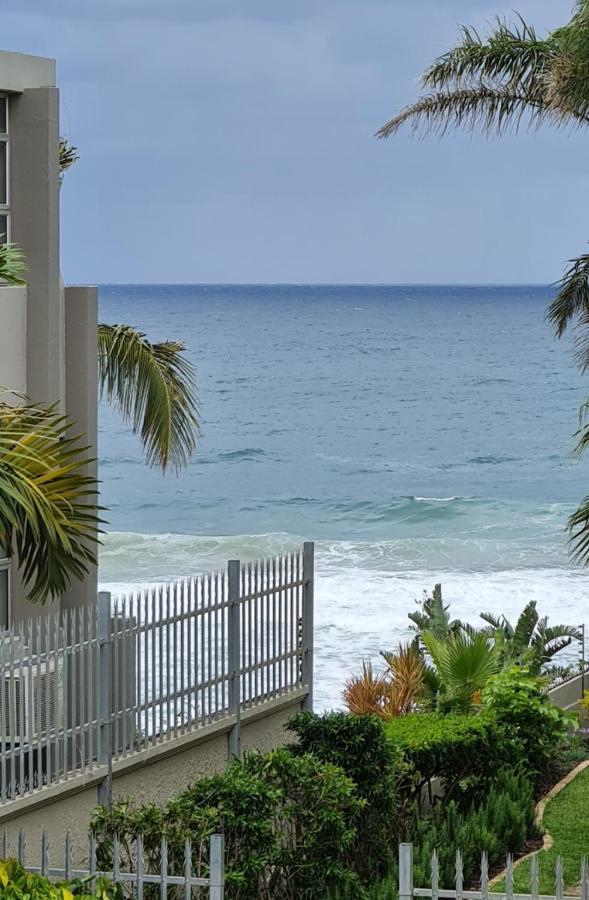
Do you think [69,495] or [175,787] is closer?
[69,495]

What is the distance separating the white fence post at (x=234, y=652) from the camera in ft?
43.3

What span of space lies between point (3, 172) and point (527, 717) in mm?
6877

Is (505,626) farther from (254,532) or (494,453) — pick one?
(494,453)

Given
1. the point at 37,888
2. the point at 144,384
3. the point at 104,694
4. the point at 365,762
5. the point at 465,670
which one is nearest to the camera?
the point at 37,888

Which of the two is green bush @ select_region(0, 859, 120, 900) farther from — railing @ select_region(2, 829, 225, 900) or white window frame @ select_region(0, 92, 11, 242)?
white window frame @ select_region(0, 92, 11, 242)

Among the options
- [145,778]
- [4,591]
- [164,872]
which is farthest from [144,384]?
[164,872]

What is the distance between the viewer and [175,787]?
12.9 meters

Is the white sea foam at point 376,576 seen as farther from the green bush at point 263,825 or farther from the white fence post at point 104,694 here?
the green bush at point 263,825

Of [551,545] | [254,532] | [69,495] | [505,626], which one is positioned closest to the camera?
[69,495]

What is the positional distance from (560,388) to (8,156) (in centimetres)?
8012

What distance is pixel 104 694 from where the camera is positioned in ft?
38.9

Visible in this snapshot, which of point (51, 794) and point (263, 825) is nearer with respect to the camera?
point (263, 825)

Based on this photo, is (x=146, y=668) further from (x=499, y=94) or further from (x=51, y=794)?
(x=499, y=94)

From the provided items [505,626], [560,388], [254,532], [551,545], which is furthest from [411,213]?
[505,626]
